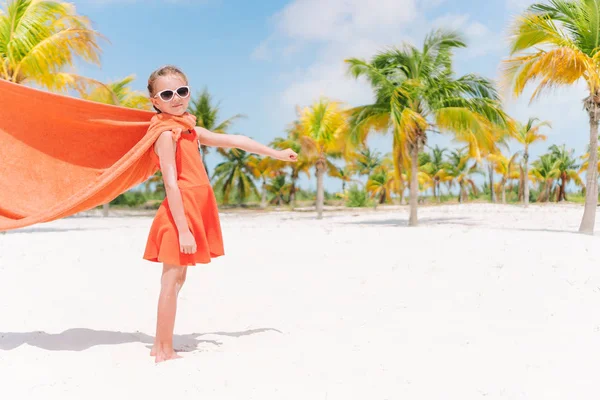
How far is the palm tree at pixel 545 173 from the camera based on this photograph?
1636 inches

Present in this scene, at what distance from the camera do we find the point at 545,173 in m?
41.8

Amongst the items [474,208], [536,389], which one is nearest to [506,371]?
[536,389]

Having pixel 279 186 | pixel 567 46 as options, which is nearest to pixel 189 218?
pixel 567 46

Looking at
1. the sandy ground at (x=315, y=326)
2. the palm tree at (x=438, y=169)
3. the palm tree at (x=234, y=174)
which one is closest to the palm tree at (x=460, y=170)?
the palm tree at (x=438, y=169)

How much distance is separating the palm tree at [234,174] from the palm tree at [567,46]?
23.9 metres

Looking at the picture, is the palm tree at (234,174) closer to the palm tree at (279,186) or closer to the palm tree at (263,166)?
the palm tree at (263,166)

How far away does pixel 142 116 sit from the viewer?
3.79 m

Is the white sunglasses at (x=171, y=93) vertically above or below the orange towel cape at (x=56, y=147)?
above

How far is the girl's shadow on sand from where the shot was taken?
151 inches

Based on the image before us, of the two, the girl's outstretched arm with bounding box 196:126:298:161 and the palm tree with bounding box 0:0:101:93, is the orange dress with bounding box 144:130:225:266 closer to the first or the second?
the girl's outstretched arm with bounding box 196:126:298:161

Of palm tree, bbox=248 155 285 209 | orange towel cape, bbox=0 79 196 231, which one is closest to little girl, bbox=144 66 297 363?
orange towel cape, bbox=0 79 196 231

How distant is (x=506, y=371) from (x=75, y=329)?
3316 millimetres

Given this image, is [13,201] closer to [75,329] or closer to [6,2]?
[75,329]

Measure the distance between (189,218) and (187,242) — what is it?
176 millimetres
